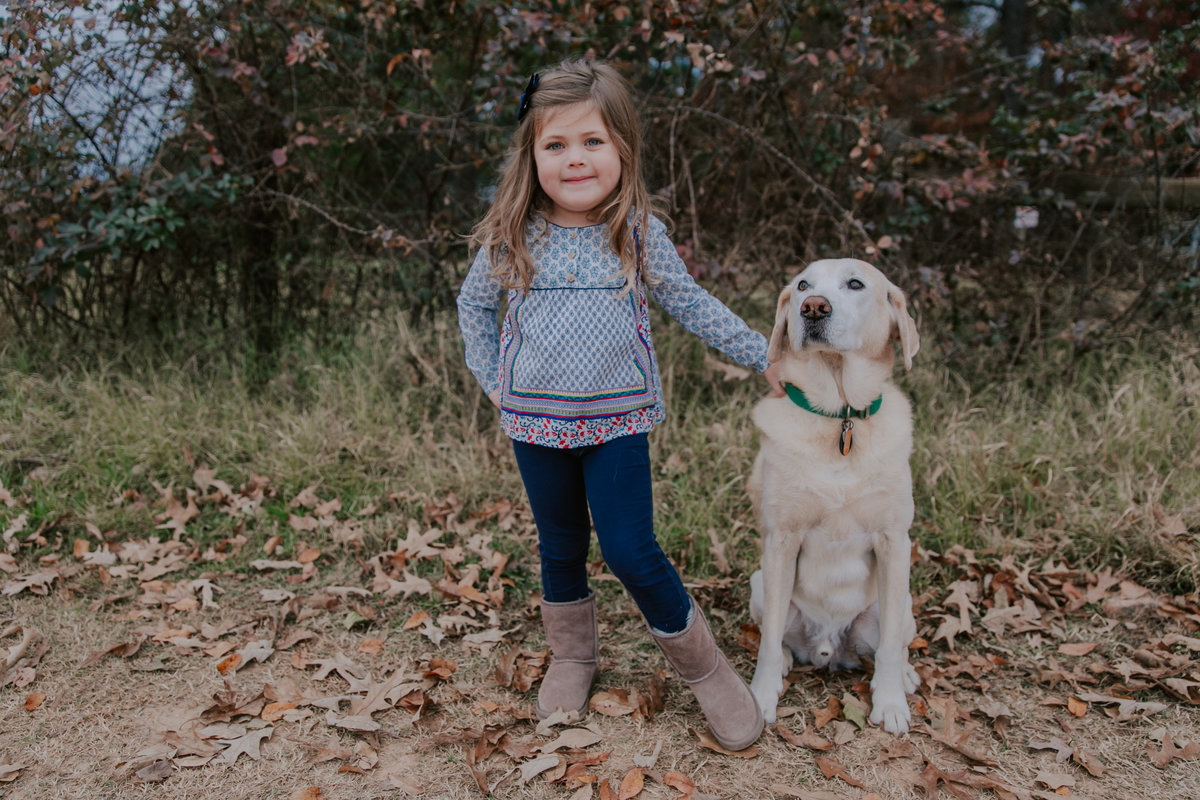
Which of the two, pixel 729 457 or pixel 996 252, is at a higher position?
pixel 996 252

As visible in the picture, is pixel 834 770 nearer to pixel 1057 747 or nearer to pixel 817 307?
pixel 1057 747

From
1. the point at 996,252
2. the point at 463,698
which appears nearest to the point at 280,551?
the point at 463,698

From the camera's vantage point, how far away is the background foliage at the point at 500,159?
4293mm

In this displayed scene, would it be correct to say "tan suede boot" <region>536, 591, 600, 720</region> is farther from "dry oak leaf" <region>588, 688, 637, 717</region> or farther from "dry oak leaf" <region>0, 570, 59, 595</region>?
"dry oak leaf" <region>0, 570, 59, 595</region>

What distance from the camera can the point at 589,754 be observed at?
7.97ft

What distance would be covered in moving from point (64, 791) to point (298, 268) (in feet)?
11.3

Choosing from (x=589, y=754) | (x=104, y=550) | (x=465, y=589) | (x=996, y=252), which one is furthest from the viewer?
(x=996, y=252)

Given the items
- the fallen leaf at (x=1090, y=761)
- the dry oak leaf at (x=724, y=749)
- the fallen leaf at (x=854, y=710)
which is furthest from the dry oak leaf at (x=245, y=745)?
the fallen leaf at (x=1090, y=761)

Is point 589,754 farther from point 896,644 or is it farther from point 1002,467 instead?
point 1002,467

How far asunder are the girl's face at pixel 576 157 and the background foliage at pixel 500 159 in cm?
186

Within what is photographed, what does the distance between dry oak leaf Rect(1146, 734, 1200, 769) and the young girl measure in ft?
3.61

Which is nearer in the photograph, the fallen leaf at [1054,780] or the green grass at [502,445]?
the fallen leaf at [1054,780]

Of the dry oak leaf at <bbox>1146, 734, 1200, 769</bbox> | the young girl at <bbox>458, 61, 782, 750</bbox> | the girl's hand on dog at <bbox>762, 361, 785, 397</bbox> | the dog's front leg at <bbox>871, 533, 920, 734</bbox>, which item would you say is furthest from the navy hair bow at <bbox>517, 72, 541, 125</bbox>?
the dry oak leaf at <bbox>1146, 734, 1200, 769</bbox>

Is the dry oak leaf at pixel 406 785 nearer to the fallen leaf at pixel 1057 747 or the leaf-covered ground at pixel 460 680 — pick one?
the leaf-covered ground at pixel 460 680
